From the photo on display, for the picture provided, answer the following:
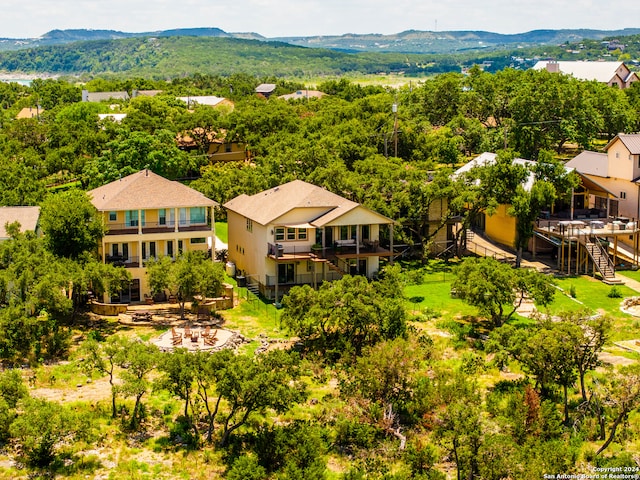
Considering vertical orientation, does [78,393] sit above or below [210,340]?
below

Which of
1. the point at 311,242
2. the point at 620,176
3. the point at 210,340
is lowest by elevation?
the point at 210,340

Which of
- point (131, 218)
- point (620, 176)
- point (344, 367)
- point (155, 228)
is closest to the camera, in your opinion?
point (344, 367)

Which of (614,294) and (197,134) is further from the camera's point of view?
(197,134)

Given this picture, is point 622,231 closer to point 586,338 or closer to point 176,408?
point 586,338

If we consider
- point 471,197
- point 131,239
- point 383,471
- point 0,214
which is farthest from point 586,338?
point 0,214

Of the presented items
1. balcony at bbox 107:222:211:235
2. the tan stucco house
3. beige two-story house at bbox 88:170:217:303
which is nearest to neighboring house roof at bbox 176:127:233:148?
beige two-story house at bbox 88:170:217:303

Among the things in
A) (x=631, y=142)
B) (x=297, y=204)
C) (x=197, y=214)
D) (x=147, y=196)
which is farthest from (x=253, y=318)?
(x=631, y=142)

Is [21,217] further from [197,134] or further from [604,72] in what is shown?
[604,72]
